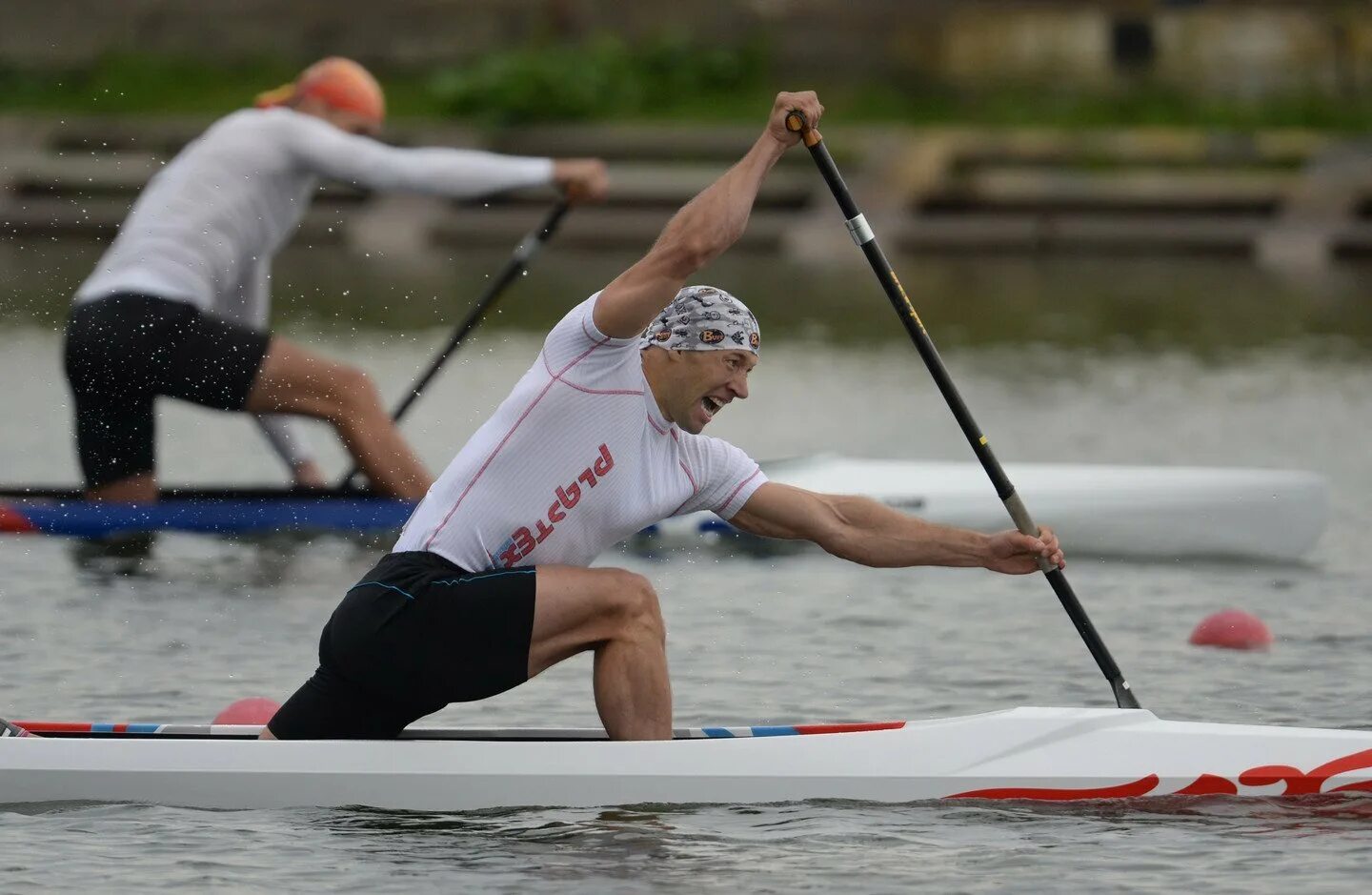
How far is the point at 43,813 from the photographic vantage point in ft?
20.9

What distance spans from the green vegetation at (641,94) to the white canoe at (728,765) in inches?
871

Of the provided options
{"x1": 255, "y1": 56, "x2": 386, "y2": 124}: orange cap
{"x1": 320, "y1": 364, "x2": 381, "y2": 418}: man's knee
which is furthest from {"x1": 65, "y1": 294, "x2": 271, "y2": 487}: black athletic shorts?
{"x1": 255, "y1": 56, "x2": 386, "y2": 124}: orange cap

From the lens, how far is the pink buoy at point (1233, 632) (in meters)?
9.00

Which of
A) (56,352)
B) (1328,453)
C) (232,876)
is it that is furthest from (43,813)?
(56,352)

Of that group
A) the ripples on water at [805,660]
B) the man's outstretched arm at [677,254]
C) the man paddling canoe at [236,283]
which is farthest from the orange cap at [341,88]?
the man's outstretched arm at [677,254]

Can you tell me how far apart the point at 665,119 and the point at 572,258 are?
3.70m

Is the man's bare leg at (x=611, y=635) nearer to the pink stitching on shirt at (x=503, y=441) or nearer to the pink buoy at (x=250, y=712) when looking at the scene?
the pink stitching on shirt at (x=503, y=441)

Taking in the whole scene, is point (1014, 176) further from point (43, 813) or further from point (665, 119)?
point (43, 813)

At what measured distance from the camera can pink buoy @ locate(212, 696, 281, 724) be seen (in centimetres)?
733

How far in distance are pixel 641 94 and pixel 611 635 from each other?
24946 mm

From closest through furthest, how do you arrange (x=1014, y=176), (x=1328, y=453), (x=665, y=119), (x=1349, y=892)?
(x=1349, y=892)
(x=1328, y=453)
(x=1014, y=176)
(x=665, y=119)

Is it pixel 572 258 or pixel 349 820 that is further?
pixel 572 258

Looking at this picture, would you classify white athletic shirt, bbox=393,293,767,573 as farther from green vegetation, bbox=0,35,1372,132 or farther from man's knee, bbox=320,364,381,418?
green vegetation, bbox=0,35,1372,132

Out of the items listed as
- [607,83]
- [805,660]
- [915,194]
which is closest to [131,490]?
[805,660]
